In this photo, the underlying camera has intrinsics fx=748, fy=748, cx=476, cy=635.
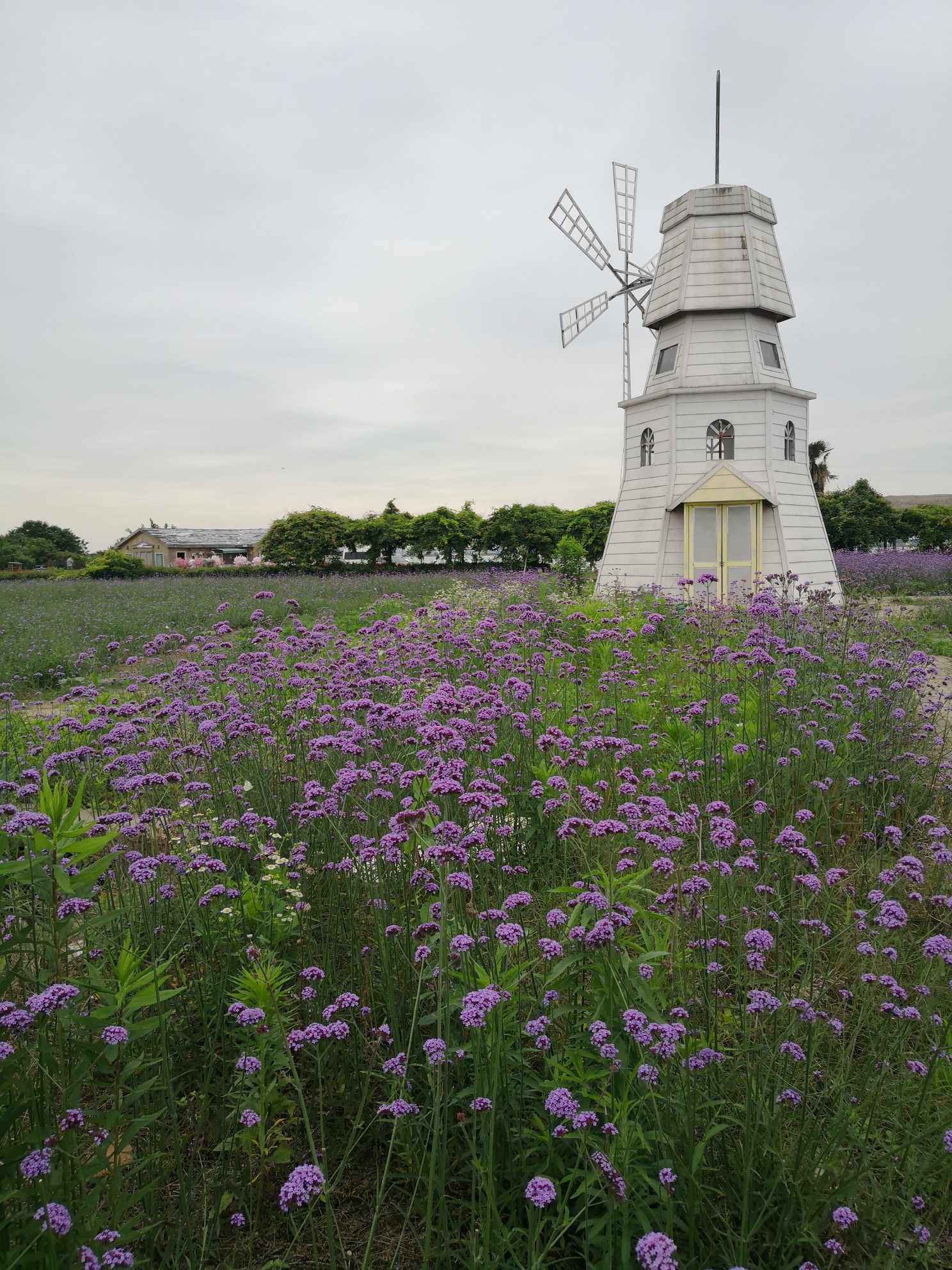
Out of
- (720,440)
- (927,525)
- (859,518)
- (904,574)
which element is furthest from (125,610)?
(927,525)

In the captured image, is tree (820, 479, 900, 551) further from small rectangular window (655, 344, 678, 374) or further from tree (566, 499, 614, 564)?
small rectangular window (655, 344, 678, 374)

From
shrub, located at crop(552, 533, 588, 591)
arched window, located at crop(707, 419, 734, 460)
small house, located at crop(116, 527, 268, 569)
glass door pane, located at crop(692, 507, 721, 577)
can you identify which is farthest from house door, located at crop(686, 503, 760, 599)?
small house, located at crop(116, 527, 268, 569)

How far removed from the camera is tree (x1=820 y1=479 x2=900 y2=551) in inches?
1626

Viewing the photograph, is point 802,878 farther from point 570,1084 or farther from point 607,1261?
point 607,1261

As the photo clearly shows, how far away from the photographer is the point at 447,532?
131 feet

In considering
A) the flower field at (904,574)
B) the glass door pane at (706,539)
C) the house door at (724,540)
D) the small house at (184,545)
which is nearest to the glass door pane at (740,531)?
the house door at (724,540)

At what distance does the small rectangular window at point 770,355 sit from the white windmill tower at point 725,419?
3 cm

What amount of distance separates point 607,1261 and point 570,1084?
26.0 inches

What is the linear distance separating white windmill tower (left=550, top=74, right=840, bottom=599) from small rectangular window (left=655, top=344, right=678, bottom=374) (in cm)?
4

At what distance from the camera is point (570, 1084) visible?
2254 millimetres

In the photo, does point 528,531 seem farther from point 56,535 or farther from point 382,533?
point 56,535

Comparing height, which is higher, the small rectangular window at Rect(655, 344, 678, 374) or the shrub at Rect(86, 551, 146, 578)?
the small rectangular window at Rect(655, 344, 678, 374)

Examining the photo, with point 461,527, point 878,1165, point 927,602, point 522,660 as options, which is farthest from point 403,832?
point 461,527

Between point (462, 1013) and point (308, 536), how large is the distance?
4197 cm
